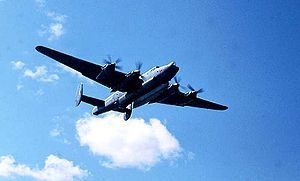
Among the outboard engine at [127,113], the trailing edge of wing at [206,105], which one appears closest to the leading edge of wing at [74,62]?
the outboard engine at [127,113]

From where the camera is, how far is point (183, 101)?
49.6m

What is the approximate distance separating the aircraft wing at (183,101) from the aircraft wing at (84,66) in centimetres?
548

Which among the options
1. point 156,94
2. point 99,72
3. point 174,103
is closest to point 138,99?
point 156,94

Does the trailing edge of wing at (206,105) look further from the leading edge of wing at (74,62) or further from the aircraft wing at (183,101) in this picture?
the leading edge of wing at (74,62)

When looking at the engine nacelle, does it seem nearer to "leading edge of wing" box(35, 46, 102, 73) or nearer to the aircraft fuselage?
"leading edge of wing" box(35, 46, 102, 73)

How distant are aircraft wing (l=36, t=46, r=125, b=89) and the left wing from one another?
17.7ft

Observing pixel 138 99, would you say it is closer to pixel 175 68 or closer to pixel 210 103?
pixel 175 68

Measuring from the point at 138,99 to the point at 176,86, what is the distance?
4612mm

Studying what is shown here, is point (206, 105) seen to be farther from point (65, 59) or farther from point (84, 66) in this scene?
point (65, 59)

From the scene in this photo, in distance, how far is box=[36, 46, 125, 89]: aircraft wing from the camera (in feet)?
140

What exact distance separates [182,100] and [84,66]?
13.5m

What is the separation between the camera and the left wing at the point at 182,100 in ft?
146

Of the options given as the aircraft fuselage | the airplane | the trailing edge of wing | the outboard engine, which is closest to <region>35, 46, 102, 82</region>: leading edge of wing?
the airplane

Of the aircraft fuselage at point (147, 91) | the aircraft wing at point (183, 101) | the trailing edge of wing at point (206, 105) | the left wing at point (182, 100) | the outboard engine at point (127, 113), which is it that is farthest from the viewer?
the trailing edge of wing at point (206, 105)
